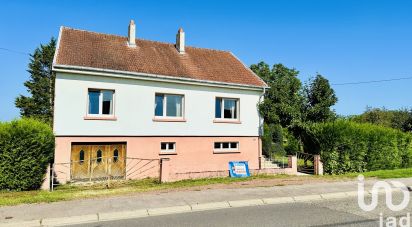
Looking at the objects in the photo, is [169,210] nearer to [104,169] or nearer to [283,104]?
[104,169]

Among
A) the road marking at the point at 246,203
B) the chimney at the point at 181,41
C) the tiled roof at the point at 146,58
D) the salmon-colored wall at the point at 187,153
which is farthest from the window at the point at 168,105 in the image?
the road marking at the point at 246,203

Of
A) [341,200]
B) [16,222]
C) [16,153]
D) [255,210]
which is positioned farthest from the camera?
[16,153]

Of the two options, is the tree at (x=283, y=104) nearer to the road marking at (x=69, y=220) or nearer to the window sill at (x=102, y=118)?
the window sill at (x=102, y=118)

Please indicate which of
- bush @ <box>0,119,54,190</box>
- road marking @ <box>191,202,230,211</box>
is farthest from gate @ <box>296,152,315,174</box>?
bush @ <box>0,119,54,190</box>

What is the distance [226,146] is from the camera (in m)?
19.7

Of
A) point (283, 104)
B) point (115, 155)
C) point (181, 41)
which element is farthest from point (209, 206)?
point (181, 41)

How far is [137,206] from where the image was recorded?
29.5 ft

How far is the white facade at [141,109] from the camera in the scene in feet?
50.4

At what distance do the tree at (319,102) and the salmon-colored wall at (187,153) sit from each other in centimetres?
365

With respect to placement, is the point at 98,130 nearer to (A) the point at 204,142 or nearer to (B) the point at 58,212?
(A) the point at 204,142

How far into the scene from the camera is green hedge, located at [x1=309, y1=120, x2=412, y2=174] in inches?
696

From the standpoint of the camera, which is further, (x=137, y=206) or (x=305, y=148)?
(x=305, y=148)

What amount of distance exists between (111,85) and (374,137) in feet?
47.9

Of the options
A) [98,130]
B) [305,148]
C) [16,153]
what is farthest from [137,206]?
[305,148]
